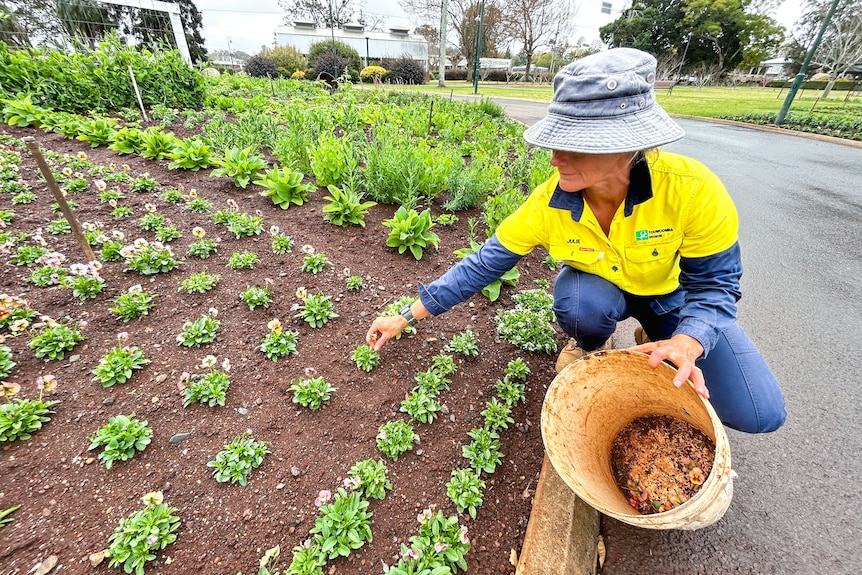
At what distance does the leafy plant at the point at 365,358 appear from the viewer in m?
2.02

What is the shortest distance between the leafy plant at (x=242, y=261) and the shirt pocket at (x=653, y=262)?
2242 mm

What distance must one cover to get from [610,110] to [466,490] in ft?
4.78

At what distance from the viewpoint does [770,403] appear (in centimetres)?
152

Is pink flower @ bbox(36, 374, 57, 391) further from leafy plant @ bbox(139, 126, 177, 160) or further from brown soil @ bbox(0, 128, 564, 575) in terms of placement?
leafy plant @ bbox(139, 126, 177, 160)

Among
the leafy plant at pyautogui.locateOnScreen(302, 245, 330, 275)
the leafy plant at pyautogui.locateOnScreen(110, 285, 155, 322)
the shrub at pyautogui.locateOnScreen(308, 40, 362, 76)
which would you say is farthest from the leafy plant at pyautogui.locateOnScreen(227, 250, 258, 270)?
the shrub at pyautogui.locateOnScreen(308, 40, 362, 76)

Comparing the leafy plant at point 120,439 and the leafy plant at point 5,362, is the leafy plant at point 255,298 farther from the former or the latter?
the leafy plant at point 5,362

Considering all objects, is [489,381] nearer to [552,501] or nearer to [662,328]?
[552,501]

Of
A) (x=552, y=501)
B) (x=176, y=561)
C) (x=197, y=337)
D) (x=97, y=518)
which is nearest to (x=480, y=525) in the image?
(x=552, y=501)

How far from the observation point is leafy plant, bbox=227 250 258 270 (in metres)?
2.59

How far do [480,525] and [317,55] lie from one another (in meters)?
24.3

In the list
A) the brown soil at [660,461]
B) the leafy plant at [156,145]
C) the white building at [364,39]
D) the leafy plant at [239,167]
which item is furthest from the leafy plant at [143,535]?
the white building at [364,39]

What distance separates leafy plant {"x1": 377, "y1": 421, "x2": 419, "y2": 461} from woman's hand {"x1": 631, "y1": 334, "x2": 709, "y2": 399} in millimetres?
1012

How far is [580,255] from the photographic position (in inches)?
69.2

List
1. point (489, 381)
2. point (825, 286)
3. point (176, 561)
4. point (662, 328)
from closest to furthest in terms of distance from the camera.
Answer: point (176, 561), point (662, 328), point (489, 381), point (825, 286)
